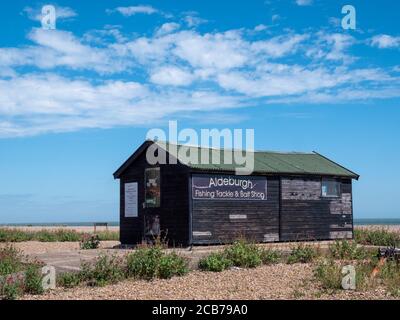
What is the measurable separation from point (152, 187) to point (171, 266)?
437 inches

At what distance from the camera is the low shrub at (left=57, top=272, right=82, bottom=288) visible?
12.4 m

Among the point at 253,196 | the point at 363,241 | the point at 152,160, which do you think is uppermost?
the point at 152,160

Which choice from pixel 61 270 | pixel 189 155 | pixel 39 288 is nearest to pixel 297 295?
pixel 39 288

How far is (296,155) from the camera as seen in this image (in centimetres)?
2958

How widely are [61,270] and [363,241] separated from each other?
53.8ft

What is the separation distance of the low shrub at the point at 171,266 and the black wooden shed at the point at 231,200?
8.17m

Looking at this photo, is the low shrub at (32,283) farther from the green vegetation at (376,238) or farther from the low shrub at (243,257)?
the green vegetation at (376,238)

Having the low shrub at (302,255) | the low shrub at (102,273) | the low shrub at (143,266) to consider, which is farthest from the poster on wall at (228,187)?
the low shrub at (102,273)

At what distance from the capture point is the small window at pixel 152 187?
78.9ft

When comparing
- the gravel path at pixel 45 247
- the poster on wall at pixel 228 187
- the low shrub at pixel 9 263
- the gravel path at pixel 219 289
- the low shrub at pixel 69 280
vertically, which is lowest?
the gravel path at pixel 45 247

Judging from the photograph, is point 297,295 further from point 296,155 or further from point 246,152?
point 296,155

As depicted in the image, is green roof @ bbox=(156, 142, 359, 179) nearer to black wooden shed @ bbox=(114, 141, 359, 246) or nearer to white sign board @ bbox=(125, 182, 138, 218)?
black wooden shed @ bbox=(114, 141, 359, 246)

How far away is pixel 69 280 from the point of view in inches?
493

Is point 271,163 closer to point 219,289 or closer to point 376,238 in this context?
point 376,238
